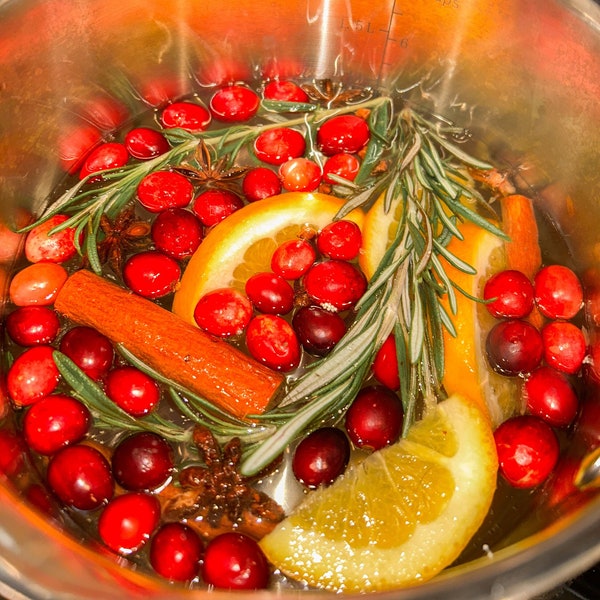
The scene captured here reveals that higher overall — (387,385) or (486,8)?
(486,8)

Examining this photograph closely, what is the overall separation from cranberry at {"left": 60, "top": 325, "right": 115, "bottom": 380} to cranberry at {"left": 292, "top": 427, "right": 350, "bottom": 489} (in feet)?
1.49

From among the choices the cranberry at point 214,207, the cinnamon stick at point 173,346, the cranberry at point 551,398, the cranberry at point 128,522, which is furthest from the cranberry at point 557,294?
the cranberry at point 128,522

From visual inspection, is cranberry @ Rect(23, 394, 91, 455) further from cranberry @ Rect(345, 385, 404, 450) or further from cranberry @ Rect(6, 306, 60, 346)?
cranberry @ Rect(345, 385, 404, 450)

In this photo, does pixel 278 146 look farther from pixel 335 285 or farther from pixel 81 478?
pixel 81 478

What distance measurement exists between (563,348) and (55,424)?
110 centimetres

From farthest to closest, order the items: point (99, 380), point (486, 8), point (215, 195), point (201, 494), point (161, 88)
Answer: point (161, 88)
point (486, 8)
point (215, 195)
point (99, 380)
point (201, 494)

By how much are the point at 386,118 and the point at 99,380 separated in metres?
1.05

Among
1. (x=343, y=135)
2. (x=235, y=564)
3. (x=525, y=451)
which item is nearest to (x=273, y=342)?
(x=235, y=564)

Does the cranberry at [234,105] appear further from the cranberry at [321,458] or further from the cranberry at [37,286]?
the cranberry at [321,458]

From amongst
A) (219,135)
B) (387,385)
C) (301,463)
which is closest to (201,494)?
(301,463)

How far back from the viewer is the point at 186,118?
1.86m

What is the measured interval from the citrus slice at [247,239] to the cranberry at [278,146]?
21cm

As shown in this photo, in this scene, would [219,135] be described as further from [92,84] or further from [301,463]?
[301,463]

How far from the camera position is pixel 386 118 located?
185 centimetres
